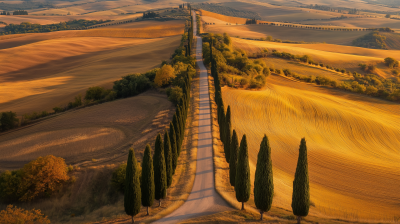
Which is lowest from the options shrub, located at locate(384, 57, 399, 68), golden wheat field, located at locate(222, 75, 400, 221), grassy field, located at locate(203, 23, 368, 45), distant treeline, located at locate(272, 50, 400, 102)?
golden wheat field, located at locate(222, 75, 400, 221)

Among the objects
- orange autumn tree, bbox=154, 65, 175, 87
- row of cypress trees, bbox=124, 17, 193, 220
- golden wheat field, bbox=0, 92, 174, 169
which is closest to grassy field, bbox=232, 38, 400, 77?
orange autumn tree, bbox=154, 65, 175, 87

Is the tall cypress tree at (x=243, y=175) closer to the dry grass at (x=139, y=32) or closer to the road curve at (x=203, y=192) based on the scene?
the road curve at (x=203, y=192)

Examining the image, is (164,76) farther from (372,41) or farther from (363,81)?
(372,41)

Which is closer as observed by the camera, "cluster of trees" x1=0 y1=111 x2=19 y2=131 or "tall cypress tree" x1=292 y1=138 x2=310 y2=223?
"tall cypress tree" x1=292 y1=138 x2=310 y2=223

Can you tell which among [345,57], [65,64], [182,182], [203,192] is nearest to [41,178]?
[182,182]

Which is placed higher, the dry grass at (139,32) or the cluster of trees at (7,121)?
the dry grass at (139,32)

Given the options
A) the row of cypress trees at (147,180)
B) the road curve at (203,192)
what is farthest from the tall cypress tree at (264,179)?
the row of cypress trees at (147,180)

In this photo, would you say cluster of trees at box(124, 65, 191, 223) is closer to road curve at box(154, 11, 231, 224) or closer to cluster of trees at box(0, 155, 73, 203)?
road curve at box(154, 11, 231, 224)
